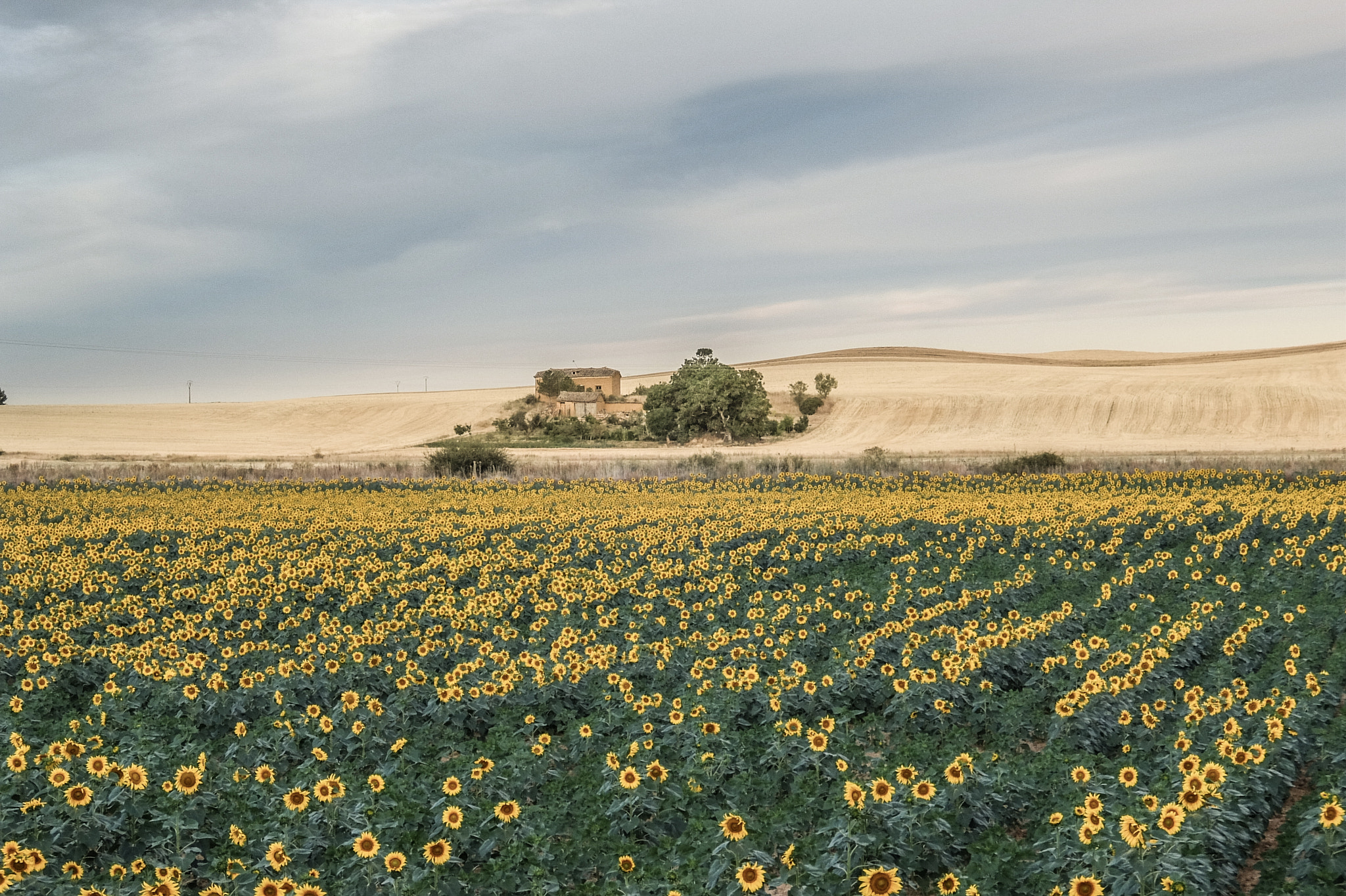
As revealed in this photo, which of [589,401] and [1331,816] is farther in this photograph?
[589,401]

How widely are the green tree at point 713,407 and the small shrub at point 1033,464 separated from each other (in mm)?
40777

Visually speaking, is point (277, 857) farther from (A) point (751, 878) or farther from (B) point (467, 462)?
(B) point (467, 462)

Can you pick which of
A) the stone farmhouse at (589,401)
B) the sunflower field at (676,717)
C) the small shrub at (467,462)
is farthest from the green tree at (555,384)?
the sunflower field at (676,717)

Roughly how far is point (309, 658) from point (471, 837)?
439 centimetres

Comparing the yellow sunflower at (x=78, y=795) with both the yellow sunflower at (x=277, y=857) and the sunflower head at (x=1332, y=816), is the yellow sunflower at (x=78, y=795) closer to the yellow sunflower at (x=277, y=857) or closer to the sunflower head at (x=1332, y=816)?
the yellow sunflower at (x=277, y=857)

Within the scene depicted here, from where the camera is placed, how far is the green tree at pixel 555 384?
109m

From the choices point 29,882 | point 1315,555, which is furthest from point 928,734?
point 1315,555

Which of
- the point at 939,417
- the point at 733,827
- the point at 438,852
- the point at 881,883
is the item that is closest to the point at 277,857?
the point at 438,852

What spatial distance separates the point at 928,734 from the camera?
30.7 feet

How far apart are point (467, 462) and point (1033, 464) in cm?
2408

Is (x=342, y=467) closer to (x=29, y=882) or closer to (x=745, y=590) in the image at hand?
(x=745, y=590)

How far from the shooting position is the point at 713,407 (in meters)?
83.5

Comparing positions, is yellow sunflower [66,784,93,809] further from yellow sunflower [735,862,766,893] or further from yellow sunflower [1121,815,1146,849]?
yellow sunflower [1121,815,1146,849]

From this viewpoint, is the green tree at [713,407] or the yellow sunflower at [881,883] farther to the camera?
the green tree at [713,407]
